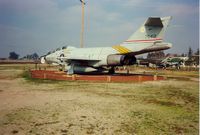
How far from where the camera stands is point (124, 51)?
20.4 m

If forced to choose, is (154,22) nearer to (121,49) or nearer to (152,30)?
(152,30)

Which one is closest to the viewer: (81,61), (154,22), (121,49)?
(154,22)

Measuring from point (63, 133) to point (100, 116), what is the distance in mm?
1956

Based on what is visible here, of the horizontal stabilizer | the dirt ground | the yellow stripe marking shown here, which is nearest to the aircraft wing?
the yellow stripe marking

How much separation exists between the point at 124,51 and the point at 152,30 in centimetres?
341

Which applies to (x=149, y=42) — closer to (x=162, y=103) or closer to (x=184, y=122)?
(x=162, y=103)

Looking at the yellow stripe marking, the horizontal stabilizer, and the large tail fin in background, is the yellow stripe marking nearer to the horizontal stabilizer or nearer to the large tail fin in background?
the large tail fin in background

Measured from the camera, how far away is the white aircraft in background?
18.9 meters

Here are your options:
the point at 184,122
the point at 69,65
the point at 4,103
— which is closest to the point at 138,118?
the point at 184,122

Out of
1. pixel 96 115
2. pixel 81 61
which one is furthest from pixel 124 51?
pixel 96 115

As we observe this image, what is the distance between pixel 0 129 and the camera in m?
5.84

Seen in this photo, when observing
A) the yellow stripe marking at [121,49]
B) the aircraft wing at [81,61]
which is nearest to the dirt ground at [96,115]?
the yellow stripe marking at [121,49]

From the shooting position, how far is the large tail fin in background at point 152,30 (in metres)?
18.6

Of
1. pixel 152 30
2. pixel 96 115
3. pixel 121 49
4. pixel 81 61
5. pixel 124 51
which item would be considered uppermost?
pixel 152 30
